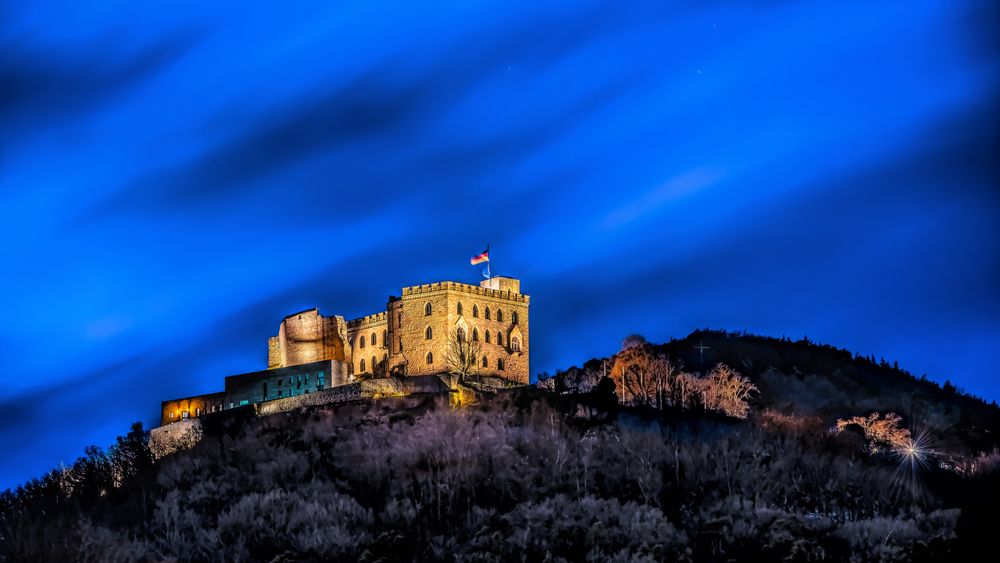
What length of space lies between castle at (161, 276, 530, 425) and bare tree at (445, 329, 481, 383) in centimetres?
9

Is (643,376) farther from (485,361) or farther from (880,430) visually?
(880,430)

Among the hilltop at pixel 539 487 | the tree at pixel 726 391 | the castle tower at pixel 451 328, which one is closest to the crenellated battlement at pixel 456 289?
the castle tower at pixel 451 328

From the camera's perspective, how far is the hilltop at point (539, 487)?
62.4 m

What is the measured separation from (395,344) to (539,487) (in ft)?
87.1

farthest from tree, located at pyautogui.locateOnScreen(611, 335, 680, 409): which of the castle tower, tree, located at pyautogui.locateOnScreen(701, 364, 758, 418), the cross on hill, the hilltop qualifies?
the castle tower

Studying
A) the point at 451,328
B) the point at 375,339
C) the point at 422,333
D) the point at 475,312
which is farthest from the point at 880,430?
the point at 375,339

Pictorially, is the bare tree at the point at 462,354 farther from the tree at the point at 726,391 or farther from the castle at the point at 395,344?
the tree at the point at 726,391

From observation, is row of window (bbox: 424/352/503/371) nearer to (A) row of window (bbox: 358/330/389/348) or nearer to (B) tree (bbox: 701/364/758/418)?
(A) row of window (bbox: 358/330/389/348)

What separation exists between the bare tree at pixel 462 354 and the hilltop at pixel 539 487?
5548 millimetres

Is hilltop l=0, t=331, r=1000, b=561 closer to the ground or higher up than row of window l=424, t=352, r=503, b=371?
closer to the ground

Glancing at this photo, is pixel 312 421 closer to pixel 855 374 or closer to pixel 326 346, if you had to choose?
pixel 326 346

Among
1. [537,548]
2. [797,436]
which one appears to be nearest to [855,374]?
[797,436]

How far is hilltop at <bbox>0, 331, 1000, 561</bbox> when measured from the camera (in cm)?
6244

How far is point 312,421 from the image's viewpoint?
83.6 meters
